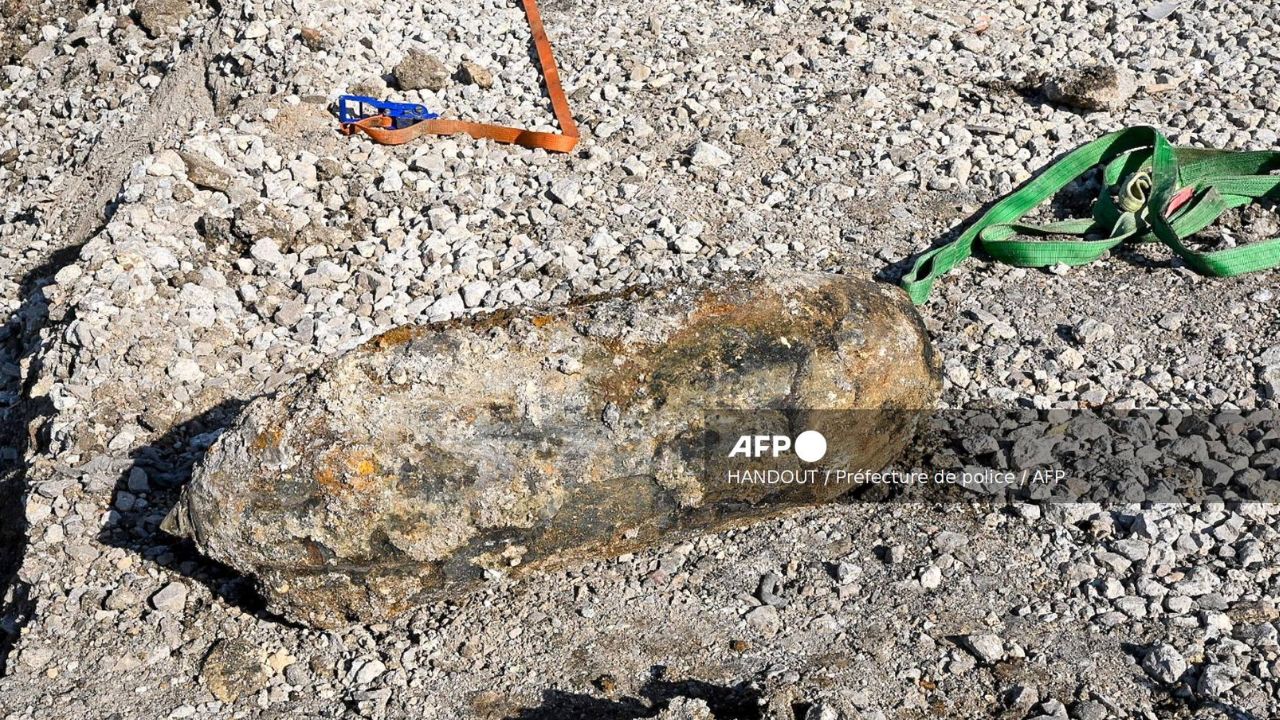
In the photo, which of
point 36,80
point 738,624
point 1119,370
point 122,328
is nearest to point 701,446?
point 738,624

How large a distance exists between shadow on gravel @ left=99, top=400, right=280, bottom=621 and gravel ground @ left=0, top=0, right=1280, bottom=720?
1cm

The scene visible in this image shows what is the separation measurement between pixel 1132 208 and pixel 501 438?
3.32 meters

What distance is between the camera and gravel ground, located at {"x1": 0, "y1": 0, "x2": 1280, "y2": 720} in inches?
144

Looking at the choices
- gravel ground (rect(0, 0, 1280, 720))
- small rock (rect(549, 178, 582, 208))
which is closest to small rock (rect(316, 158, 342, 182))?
gravel ground (rect(0, 0, 1280, 720))

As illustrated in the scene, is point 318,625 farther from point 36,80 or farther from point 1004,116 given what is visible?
point 36,80

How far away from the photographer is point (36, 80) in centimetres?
764

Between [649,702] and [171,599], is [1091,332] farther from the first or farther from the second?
[171,599]

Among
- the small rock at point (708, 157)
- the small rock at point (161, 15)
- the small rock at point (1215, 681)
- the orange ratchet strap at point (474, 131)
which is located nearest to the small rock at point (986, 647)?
the small rock at point (1215, 681)

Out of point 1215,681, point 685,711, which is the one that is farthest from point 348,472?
point 1215,681

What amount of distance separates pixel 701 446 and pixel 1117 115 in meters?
3.74

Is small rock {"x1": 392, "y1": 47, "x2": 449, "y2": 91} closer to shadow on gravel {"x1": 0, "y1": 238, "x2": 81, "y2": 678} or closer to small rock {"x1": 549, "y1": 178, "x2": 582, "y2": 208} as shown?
small rock {"x1": 549, "y1": 178, "x2": 582, "y2": 208}

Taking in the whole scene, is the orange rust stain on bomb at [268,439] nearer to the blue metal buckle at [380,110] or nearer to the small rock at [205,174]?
the small rock at [205,174]

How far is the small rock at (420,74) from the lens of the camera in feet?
21.9

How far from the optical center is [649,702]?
3529 millimetres
